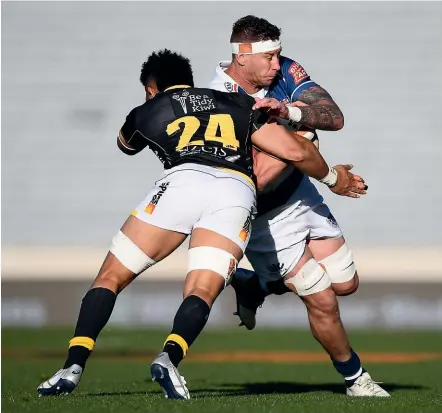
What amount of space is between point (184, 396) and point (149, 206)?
1.12 meters

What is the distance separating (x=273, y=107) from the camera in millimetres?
5641

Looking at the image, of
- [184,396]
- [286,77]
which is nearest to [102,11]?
[286,77]

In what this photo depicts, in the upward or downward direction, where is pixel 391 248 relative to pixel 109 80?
downward

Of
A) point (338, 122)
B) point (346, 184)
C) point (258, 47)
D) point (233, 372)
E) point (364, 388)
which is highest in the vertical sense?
point (258, 47)

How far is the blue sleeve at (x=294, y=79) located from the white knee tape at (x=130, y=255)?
169 cm

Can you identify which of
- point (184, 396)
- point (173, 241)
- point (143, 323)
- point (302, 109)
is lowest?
point (143, 323)

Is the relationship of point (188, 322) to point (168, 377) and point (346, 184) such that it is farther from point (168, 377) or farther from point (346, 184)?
point (346, 184)

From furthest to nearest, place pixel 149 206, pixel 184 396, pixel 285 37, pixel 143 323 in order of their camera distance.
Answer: pixel 285 37 → pixel 143 323 → pixel 149 206 → pixel 184 396

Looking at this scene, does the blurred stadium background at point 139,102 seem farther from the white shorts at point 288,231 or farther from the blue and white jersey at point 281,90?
the blue and white jersey at point 281,90

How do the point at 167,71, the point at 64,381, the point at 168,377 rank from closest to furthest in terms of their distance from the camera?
the point at 168,377 < the point at 64,381 < the point at 167,71

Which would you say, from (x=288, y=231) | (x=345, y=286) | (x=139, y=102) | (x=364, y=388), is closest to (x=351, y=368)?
(x=364, y=388)

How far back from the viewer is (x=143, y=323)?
64.7 ft

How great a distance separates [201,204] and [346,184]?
128 cm

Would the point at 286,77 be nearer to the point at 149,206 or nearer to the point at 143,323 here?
the point at 149,206
